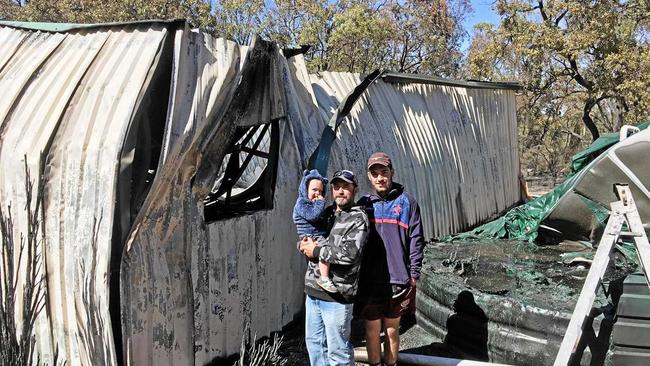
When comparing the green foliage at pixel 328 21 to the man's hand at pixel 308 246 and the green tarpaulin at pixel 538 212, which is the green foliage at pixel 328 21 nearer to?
the green tarpaulin at pixel 538 212

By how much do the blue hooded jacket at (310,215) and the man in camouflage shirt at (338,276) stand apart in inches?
3.6

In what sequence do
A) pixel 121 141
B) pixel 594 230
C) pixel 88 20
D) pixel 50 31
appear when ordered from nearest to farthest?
pixel 121 141
pixel 50 31
pixel 594 230
pixel 88 20

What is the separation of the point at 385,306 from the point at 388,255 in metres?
0.37

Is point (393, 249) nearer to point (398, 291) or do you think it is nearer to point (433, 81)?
point (398, 291)

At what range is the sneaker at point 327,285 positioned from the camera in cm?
361

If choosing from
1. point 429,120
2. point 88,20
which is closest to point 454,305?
point 429,120

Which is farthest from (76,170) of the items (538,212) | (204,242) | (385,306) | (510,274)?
(538,212)

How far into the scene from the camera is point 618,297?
164 inches

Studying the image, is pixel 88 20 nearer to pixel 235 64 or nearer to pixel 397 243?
pixel 235 64

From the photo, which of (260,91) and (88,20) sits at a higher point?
(88,20)

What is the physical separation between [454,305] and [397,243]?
5.75 feet

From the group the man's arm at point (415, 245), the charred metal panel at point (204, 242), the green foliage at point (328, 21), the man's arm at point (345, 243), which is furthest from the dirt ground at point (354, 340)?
the green foliage at point (328, 21)

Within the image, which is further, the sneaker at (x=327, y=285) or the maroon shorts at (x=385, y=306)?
the maroon shorts at (x=385, y=306)

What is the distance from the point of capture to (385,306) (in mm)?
3996
